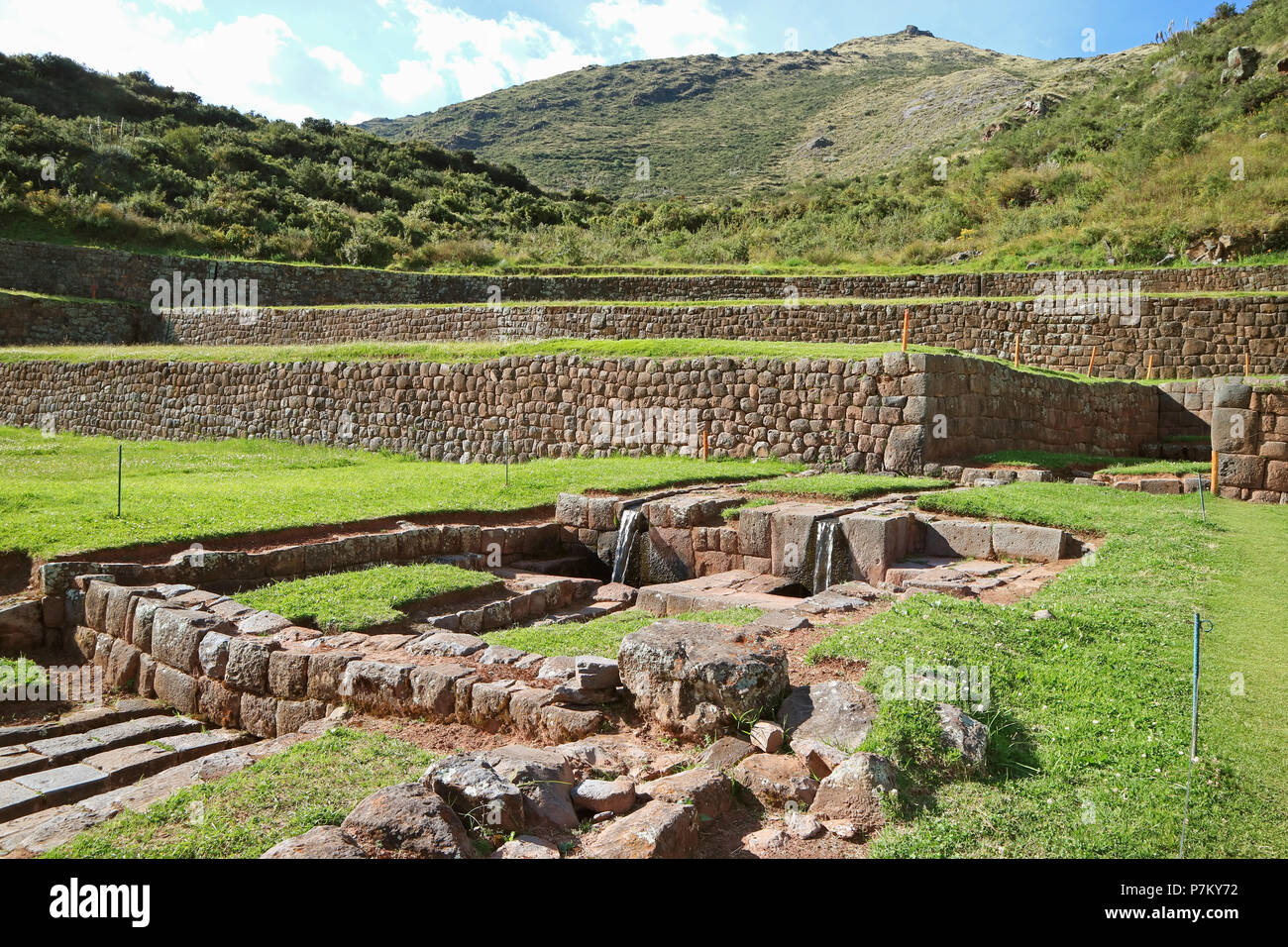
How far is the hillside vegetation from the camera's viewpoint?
2905 centimetres

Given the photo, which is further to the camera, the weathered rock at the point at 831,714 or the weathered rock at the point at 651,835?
the weathered rock at the point at 831,714

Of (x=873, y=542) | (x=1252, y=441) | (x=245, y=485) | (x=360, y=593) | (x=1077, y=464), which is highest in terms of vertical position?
(x=1252, y=441)

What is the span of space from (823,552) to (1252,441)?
751 cm

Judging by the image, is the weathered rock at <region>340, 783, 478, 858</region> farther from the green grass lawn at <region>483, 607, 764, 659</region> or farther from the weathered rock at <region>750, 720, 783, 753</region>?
the green grass lawn at <region>483, 607, 764, 659</region>

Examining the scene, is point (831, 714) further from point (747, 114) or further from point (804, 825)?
point (747, 114)

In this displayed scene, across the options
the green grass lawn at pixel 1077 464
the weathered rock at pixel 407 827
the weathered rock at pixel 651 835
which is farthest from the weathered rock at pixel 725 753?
the green grass lawn at pixel 1077 464

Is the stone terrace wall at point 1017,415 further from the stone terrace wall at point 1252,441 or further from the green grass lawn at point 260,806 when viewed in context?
the green grass lawn at point 260,806

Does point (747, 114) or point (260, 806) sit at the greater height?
point (747, 114)

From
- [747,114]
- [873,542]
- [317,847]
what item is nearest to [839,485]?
[873,542]

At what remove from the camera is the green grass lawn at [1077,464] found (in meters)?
15.2

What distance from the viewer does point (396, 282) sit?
33094 mm

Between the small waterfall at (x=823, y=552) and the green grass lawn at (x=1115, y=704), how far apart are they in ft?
8.49
